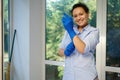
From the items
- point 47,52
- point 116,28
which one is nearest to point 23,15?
point 47,52

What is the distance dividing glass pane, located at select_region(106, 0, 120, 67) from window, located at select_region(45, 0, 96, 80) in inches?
23.4

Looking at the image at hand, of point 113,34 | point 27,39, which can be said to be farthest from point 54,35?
point 113,34

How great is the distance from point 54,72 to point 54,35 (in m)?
0.52

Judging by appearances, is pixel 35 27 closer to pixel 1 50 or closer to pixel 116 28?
pixel 116 28

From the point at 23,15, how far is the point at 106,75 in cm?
132

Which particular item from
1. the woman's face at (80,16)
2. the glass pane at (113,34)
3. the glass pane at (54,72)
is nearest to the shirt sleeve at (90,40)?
the woman's face at (80,16)

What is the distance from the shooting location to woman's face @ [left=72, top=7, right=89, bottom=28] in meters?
1.53

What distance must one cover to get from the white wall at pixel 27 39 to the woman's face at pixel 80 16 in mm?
1177

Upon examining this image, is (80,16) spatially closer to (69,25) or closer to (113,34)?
(69,25)

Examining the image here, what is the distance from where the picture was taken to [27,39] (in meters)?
2.64

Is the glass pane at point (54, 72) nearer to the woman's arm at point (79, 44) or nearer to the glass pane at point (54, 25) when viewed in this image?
the glass pane at point (54, 25)

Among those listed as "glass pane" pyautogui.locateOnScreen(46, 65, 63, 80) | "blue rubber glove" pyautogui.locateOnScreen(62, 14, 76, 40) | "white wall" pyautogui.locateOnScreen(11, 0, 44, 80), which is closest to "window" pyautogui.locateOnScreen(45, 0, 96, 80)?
"glass pane" pyautogui.locateOnScreen(46, 65, 63, 80)

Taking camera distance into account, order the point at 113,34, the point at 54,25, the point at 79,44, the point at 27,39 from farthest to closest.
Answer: the point at 54,25
the point at 27,39
the point at 113,34
the point at 79,44

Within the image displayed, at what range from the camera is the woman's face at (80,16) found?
1.53m
